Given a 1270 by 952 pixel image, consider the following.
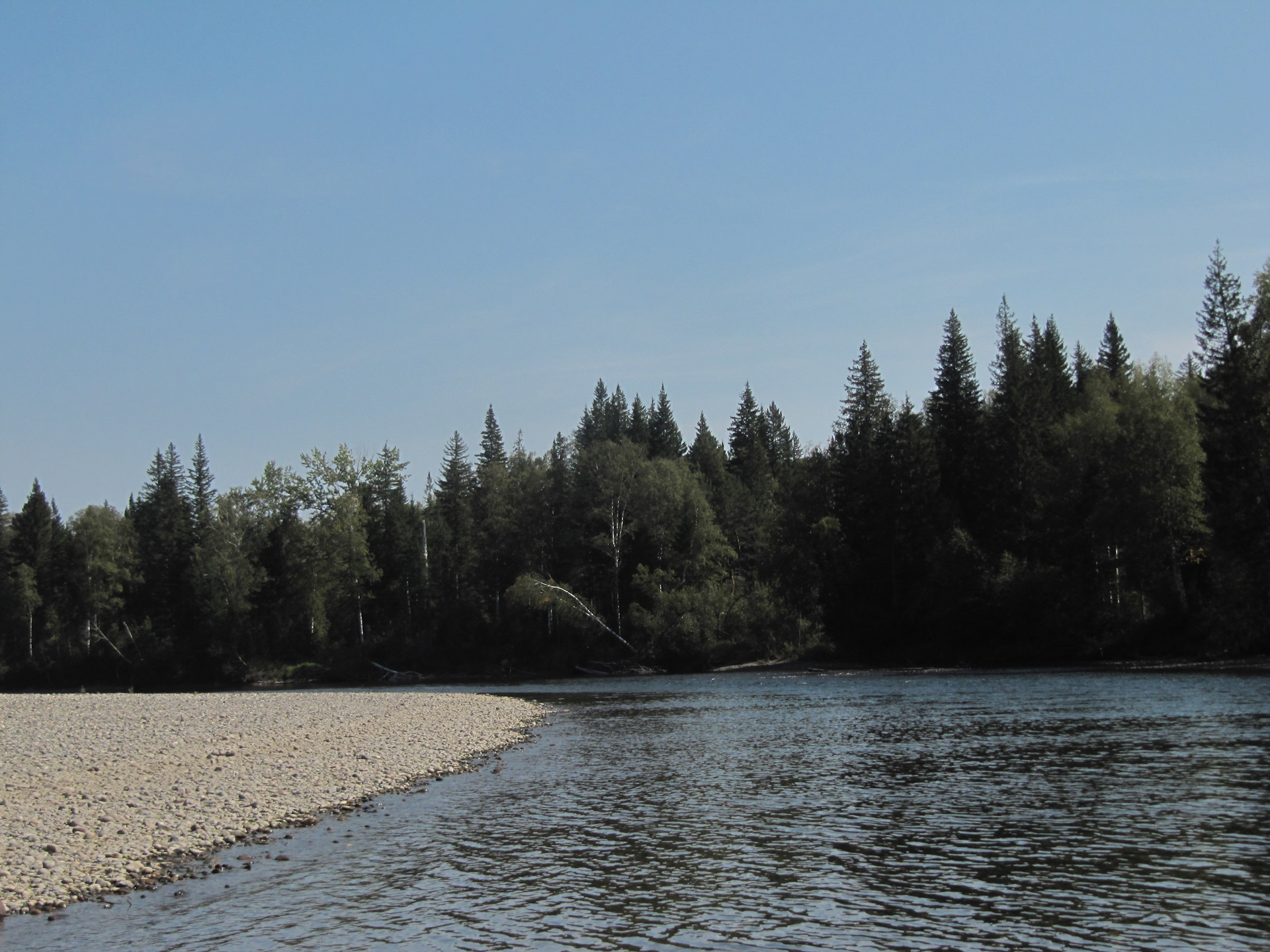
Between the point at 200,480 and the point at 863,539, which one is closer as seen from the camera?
the point at 863,539

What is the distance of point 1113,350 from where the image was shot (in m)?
110

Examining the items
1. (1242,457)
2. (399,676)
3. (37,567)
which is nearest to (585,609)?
(399,676)

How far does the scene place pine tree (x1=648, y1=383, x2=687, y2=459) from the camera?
5103 inches

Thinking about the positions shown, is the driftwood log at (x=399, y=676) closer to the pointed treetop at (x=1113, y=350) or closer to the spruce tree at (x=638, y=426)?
the spruce tree at (x=638, y=426)

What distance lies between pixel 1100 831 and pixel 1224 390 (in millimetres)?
47147

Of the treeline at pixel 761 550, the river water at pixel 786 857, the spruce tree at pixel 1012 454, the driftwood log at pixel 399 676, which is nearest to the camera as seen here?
the river water at pixel 786 857

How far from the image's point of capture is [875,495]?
74.6 metres

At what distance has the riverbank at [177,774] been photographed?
583 inches

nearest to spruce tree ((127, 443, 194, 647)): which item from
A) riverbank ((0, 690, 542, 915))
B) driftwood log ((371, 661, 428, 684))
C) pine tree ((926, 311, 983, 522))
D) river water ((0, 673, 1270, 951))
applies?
driftwood log ((371, 661, 428, 684))

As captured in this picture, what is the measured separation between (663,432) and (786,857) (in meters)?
120

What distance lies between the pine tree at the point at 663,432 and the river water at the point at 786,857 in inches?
3976

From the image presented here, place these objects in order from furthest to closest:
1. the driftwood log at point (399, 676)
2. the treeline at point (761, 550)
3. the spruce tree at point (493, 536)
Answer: the spruce tree at point (493, 536) → the driftwood log at point (399, 676) → the treeline at point (761, 550)

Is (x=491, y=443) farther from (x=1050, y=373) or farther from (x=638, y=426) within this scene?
(x=1050, y=373)

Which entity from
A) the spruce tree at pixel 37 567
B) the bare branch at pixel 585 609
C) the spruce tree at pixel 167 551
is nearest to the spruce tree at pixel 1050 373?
the bare branch at pixel 585 609
